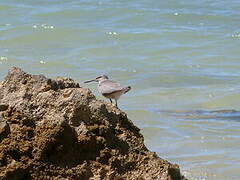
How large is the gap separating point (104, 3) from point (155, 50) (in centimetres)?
449

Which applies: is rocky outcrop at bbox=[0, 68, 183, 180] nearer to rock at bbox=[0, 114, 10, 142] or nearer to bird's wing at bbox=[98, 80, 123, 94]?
rock at bbox=[0, 114, 10, 142]

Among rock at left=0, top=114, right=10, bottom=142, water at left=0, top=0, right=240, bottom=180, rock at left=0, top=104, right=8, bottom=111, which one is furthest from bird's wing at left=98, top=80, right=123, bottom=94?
rock at left=0, top=114, right=10, bottom=142

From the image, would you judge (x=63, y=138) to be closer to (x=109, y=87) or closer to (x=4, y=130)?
(x=4, y=130)

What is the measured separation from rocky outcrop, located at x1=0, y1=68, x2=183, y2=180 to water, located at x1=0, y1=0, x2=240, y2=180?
3.55m

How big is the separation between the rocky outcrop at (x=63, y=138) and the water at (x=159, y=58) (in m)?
3.55

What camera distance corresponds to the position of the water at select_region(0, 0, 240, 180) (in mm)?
9500

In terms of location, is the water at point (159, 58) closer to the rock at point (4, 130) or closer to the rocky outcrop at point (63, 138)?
the rocky outcrop at point (63, 138)

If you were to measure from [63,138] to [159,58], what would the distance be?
37.1 feet

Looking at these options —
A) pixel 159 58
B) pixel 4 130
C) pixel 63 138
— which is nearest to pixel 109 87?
pixel 63 138

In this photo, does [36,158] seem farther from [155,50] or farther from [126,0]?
[126,0]

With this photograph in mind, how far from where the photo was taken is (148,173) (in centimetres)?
413

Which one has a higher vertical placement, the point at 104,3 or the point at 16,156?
the point at 16,156

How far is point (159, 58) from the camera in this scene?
1527 cm

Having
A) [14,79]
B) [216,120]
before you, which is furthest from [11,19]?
[14,79]
